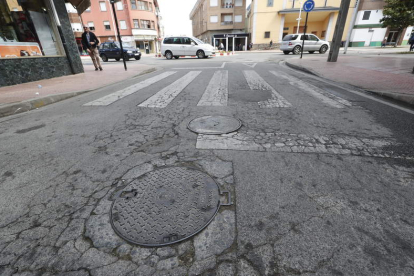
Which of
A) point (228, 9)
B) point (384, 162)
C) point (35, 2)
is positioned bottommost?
point (384, 162)

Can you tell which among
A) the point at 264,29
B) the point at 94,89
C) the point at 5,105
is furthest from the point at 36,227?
the point at 264,29

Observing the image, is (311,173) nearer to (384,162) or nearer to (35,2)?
(384,162)

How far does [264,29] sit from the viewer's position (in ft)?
113

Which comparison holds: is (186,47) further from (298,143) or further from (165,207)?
(165,207)

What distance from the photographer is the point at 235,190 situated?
1.80 meters

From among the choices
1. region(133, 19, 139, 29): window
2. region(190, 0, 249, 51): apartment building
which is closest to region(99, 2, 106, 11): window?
region(133, 19, 139, 29): window

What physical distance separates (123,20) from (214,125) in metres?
44.3

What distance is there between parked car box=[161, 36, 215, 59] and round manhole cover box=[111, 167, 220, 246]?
17385 millimetres

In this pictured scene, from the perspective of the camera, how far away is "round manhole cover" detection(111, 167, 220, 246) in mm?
1404

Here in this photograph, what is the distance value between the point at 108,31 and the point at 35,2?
120 feet

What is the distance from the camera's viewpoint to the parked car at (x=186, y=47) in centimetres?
1741

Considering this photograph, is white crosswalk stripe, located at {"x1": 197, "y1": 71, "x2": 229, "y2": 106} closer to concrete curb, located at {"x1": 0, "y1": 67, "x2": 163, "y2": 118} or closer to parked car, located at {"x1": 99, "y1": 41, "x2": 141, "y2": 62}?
concrete curb, located at {"x1": 0, "y1": 67, "x2": 163, "y2": 118}

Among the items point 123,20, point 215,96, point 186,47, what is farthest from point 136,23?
point 215,96

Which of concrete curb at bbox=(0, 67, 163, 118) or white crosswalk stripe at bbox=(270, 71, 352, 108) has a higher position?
concrete curb at bbox=(0, 67, 163, 118)
